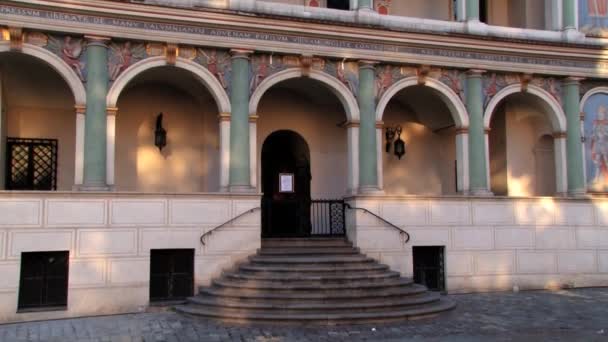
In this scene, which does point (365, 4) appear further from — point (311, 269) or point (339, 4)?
point (311, 269)

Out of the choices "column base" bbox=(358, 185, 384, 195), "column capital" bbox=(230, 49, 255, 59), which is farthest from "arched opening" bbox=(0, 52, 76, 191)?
"column base" bbox=(358, 185, 384, 195)

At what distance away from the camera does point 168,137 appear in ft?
58.4

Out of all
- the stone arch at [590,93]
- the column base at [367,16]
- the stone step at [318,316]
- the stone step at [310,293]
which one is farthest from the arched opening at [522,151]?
the stone step at [318,316]

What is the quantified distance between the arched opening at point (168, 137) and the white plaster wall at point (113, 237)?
2.66 metres

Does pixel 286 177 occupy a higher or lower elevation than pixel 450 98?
lower

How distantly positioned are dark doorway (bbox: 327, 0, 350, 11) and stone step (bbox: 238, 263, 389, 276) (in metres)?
8.11

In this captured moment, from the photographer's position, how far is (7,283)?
13.3 m

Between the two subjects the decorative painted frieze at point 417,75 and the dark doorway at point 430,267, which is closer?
the dark doorway at point 430,267

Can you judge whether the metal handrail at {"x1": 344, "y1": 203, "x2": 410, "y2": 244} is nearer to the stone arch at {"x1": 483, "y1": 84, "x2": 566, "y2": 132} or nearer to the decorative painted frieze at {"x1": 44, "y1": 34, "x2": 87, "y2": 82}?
the stone arch at {"x1": 483, "y1": 84, "x2": 566, "y2": 132}

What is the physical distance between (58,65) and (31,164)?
3.41m

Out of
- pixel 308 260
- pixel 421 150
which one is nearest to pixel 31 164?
pixel 308 260

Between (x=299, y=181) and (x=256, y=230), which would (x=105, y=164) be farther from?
(x=299, y=181)

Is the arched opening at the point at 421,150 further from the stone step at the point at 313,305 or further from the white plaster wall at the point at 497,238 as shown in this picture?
the stone step at the point at 313,305

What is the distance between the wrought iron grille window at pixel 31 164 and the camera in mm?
16344
